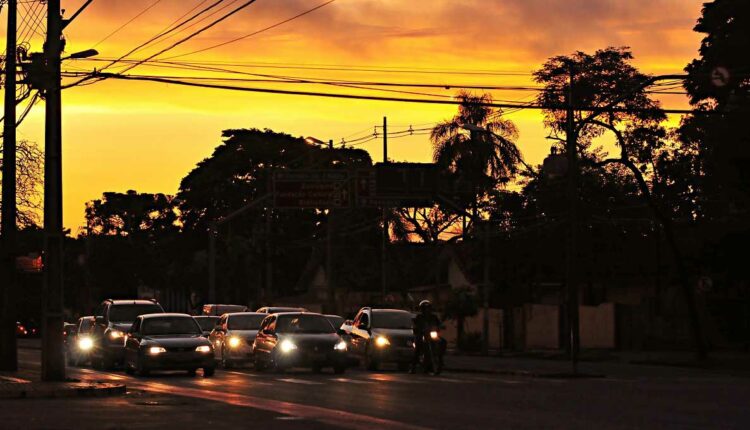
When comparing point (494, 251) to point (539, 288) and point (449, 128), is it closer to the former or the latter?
point (539, 288)

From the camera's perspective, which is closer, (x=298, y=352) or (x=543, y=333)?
(x=298, y=352)

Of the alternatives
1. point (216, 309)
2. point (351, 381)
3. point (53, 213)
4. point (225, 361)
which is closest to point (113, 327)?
point (225, 361)

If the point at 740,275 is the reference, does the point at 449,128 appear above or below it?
above

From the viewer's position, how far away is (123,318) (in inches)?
1702

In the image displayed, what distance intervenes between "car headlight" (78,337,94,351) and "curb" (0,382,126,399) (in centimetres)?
1623

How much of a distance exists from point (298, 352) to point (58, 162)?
10.3m

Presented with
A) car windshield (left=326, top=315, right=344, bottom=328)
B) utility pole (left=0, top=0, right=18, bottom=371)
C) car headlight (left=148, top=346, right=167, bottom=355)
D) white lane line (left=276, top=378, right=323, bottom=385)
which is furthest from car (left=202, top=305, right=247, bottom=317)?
white lane line (left=276, top=378, right=323, bottom=385)

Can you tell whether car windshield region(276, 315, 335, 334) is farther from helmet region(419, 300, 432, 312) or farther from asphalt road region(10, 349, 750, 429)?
helmet region(419, 300, 432, 312)

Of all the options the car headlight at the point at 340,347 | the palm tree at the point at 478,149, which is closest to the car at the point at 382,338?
the car headlight at the point at 340,347

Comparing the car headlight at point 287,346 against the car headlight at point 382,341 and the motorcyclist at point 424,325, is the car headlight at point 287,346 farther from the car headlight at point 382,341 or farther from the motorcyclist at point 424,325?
the motorcyclist at point 424,325

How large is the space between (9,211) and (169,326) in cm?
506

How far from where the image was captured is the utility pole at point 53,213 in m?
29.9

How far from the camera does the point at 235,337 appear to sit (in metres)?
43.1

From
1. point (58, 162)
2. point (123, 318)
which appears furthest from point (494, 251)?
point (58, 162)
